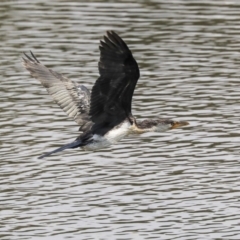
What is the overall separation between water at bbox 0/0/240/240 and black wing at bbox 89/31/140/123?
121cm

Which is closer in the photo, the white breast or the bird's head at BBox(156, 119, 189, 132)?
the white breast

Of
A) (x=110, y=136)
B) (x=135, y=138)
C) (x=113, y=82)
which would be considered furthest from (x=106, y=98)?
(x=135, y=138)

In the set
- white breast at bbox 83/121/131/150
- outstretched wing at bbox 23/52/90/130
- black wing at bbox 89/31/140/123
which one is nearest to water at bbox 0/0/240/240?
white breast at bbox 83/121/131/150

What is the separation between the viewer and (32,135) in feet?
54.0

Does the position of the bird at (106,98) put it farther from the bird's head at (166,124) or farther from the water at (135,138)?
the water at (135,138)

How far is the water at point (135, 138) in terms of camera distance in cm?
1302

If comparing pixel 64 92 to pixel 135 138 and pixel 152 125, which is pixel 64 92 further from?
pixel 135 138

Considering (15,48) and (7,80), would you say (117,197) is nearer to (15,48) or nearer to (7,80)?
(7,80)

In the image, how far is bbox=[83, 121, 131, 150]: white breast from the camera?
43.5 ft

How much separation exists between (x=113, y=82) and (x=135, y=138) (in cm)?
434

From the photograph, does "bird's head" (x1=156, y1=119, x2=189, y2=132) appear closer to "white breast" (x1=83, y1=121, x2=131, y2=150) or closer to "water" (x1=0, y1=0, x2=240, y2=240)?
"water" (x1=0, y1=0, x2=240, y2=240)

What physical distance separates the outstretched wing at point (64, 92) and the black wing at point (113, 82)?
72 centimetres

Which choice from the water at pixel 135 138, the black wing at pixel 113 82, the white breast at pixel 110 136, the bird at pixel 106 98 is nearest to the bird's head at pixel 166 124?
the bird at pixel 106 98

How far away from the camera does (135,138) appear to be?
16.6m
